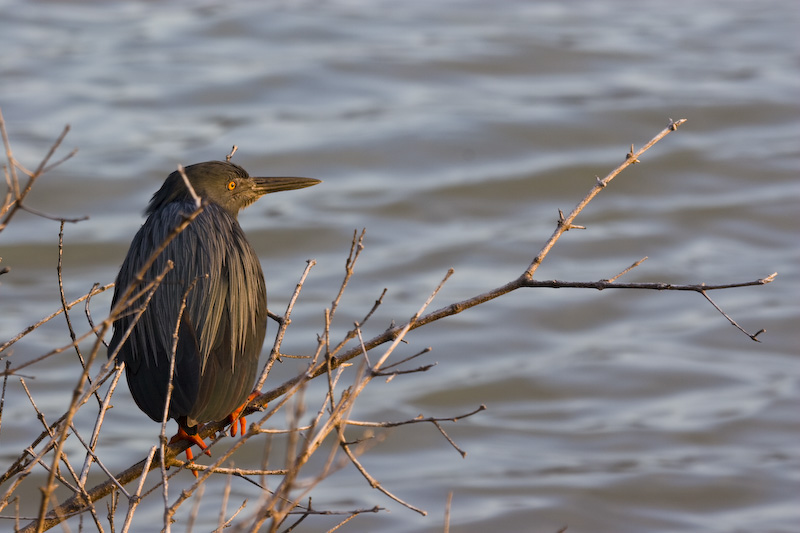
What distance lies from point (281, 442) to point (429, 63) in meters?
9.48

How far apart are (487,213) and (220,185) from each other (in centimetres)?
965

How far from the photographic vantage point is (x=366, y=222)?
14469mm

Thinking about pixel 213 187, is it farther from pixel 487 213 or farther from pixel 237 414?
pixel 487 213

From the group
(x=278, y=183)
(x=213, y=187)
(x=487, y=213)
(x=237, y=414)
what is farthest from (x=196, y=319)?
(x=487, y=213)

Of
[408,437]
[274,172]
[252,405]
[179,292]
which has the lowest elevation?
[408,437]

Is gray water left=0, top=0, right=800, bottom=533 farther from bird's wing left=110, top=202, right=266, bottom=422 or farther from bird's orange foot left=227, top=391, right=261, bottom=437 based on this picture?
bird's orange foot left=227, top=391, right=261, bottom=437

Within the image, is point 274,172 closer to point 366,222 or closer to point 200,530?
point 366,222

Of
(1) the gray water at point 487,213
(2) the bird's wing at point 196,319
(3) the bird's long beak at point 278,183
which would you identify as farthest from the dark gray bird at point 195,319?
(1) the gray water at point 487,213

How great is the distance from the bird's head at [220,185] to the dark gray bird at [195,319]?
0.04ft

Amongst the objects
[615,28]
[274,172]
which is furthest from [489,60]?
[274,172]

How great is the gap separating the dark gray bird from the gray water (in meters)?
3.93

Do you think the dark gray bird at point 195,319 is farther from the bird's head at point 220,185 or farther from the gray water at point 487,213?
the gray water at point 487,213

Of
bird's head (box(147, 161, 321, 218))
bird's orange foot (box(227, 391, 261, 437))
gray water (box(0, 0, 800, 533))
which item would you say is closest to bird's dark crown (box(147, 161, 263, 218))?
bird's head (box(147, 161, 321, 218))

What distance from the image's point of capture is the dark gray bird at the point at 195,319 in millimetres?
4422
